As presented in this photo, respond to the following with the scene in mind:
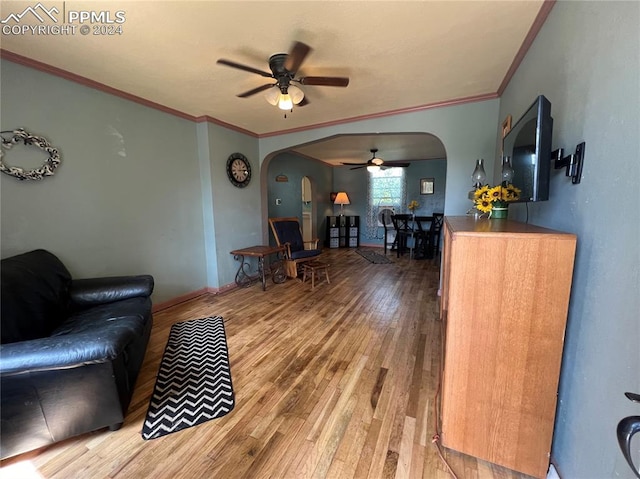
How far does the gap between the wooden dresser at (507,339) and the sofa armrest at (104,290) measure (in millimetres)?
2406

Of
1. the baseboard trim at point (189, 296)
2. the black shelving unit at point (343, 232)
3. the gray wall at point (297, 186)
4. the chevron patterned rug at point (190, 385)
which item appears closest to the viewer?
the chevron patterned rug at point (190, 385)

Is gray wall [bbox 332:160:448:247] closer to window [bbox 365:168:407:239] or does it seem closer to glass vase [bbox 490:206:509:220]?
window [bbox 365:168:407:239]

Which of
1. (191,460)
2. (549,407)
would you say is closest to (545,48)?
(549,407)

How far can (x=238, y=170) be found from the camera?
3.84 m

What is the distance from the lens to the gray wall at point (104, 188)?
1965 mm

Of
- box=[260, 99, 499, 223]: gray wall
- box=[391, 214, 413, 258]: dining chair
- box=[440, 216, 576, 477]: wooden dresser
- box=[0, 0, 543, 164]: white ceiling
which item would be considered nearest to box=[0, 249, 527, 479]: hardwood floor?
Answer: box=[440, 216, 576, 477]: wooden dresser

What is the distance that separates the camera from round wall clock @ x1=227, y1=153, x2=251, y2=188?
371 cm

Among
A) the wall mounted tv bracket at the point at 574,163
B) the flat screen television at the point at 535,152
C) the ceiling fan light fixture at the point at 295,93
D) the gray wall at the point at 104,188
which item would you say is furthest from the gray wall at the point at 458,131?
the gray wall at the point at 104,188

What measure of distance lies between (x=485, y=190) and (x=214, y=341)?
2.53 metres

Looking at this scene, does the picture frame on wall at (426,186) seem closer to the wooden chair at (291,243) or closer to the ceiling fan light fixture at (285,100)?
the wooden chair at (291,243)

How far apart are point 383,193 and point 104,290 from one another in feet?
21.1

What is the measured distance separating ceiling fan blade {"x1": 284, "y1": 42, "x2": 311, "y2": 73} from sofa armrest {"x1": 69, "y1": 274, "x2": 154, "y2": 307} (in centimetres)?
220

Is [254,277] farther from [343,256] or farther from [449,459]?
[449,459]

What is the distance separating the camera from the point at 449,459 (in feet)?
4.08
